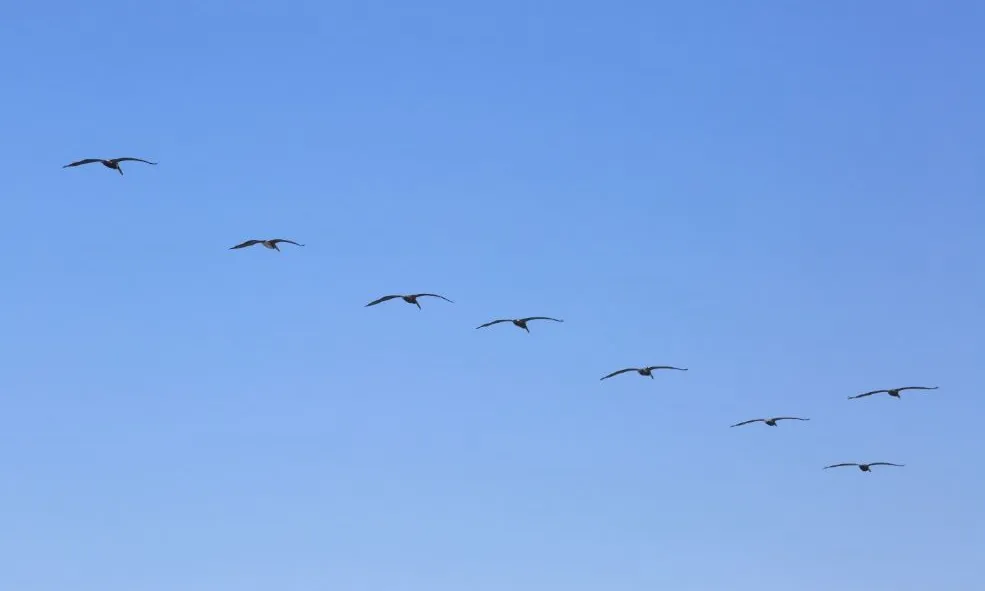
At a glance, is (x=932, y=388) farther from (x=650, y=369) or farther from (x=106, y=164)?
(x=106, y=164)

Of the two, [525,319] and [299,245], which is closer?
[299,245]

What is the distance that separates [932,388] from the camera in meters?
199

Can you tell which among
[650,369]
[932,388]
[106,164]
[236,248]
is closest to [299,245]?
[236,248]

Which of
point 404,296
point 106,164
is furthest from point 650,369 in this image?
point 106,164

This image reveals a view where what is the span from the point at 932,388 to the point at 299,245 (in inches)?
3122

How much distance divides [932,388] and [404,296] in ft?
215

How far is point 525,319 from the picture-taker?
18838 centimetres

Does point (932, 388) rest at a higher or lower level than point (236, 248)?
lower

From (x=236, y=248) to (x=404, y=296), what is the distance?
1964cm

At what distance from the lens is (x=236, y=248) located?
178 meters

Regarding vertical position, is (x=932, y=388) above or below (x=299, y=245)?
below

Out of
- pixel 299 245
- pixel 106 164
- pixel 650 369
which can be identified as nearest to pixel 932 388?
pixel 650 369

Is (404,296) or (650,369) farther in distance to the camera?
(650,369)

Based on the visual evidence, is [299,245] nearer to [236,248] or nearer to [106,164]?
[236,248]
